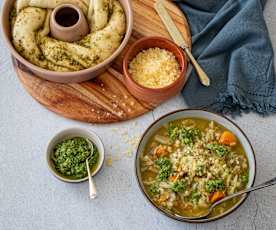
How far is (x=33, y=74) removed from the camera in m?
1.91

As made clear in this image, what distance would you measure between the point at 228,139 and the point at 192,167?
0.54ft

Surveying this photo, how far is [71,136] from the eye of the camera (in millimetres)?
1790

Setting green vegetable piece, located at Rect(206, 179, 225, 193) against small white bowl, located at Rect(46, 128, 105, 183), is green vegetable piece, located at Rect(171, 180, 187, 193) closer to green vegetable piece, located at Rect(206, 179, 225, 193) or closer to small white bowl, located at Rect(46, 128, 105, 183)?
green vegetable piece, located at Rect(206, 179, 225, 193)

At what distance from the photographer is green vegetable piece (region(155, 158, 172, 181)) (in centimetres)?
169

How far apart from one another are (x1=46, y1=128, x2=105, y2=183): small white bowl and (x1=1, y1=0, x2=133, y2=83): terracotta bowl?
0.20 meters

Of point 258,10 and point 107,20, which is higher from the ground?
point 107,20

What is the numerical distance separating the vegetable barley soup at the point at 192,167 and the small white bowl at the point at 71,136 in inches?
5.8

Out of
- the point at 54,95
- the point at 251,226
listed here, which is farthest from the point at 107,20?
the point at 251,226

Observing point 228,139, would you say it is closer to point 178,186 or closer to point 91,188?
point 178,186

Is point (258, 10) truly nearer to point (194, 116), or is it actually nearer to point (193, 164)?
point (194, 116)

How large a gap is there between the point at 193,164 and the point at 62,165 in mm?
439

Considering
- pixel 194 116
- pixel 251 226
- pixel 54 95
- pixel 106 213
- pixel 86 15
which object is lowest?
pixel 251 226

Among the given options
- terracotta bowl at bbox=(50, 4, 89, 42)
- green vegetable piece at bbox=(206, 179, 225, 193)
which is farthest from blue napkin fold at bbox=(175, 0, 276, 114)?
terracotta bowl at bbox=(50, 4, 89, 42)

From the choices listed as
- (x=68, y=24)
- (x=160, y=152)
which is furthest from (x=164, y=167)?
(x=68, y=24)
